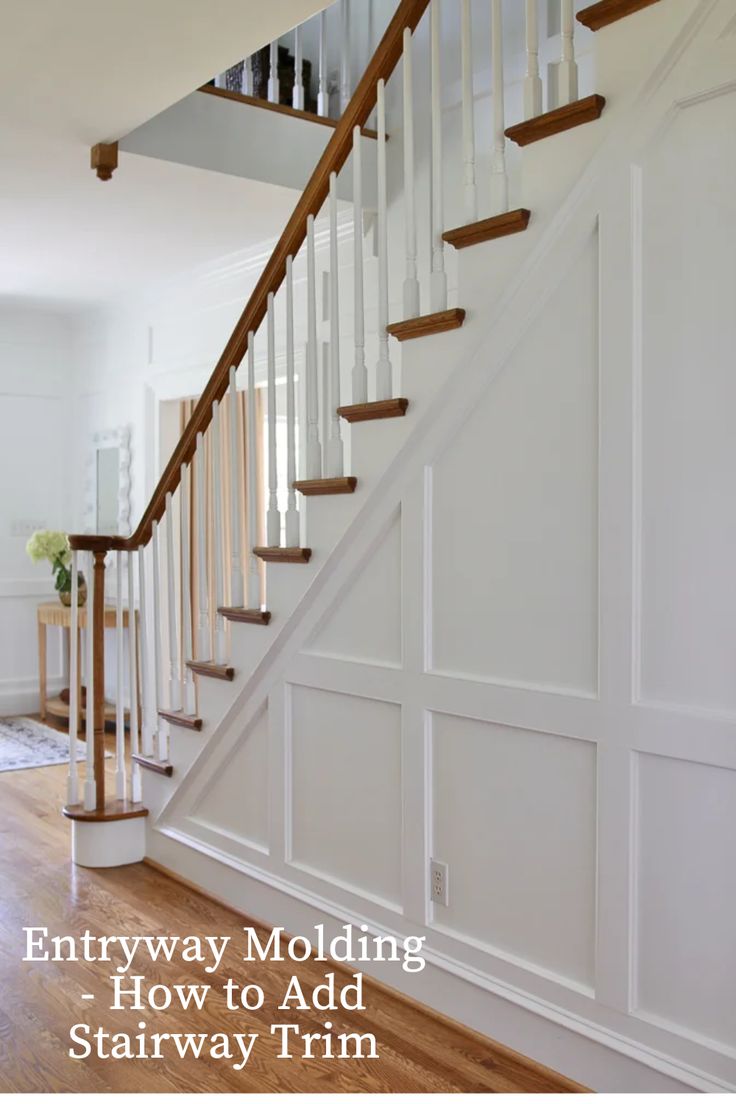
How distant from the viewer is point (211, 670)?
343cm

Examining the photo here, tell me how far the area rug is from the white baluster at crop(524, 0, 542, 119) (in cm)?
385

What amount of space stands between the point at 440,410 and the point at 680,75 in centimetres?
92

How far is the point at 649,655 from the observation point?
6.91 feet

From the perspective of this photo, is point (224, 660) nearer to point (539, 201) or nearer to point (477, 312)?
point (477, 312)

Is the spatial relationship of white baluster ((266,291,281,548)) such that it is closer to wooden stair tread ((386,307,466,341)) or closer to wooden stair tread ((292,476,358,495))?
wooden stair tread ((292,476,358,495))

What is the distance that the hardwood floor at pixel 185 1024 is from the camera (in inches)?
90.7

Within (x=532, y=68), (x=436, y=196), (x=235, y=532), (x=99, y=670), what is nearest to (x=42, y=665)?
(x=99, y=670)

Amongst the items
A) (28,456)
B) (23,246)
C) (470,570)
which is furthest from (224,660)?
(28,456)

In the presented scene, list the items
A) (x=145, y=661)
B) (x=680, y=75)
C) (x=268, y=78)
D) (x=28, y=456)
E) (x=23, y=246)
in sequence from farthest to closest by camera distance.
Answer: (x=28, y=456), (x=23, y=246), (x=268, y=78), (x=145, y=661), (x=680, y=75)

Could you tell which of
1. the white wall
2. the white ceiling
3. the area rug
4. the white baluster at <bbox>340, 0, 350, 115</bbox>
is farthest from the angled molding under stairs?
the white wall

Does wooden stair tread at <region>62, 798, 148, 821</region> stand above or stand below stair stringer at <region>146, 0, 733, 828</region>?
below

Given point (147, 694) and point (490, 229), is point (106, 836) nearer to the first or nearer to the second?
point (147, 694)

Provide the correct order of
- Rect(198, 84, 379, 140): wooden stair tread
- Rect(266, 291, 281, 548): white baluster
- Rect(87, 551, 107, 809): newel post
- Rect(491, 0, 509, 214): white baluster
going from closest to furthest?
1. Rect(491, 0, 509, 214): white baluster
2. Rect(266, 291, 281, 548): white baluster
3. Rect(87, 551, 107, 809): newel post
4. Rect(198, 84, 379, 140): wooden stair tread

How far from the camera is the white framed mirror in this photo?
→ 21.4 feet
